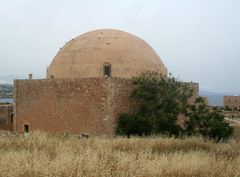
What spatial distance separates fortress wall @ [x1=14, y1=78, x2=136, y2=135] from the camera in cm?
1484

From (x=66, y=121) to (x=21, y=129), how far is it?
15.0 feet

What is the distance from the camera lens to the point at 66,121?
16438mm

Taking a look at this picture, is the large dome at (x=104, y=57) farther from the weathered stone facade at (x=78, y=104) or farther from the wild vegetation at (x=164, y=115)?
the wild vegetation at (x=164, y=115)

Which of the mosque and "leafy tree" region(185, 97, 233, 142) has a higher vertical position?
the mosque

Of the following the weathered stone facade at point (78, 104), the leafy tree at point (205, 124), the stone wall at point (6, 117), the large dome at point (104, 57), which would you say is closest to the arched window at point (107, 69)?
the large dome at point (104, 57)

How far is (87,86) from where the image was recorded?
15.4 meters

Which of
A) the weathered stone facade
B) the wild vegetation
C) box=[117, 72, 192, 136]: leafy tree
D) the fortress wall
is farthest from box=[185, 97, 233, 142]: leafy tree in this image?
the fortress wall

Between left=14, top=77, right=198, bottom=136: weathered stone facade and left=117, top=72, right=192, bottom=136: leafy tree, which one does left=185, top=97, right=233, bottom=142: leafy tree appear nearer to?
left=117, top=72, right=192, bottom=136: leafy tree

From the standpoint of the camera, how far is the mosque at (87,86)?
49.2ft

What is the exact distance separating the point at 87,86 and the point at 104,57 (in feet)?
7.81

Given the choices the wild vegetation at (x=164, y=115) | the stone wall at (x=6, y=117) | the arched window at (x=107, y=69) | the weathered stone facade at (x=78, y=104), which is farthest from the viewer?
the stone wall at (x=6, y=117)

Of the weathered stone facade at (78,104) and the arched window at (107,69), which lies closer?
the weathered stone facade at (78,104)

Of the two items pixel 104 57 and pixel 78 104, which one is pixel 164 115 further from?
pixel 104 57

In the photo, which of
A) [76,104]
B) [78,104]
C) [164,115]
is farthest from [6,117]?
[164,115]
